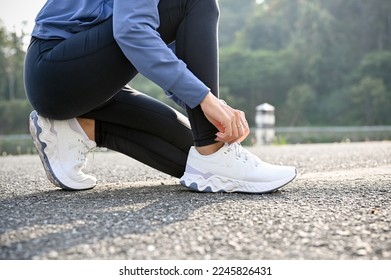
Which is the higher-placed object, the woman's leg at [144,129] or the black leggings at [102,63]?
the black leggings at [102,63]

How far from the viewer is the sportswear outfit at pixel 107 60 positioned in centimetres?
125

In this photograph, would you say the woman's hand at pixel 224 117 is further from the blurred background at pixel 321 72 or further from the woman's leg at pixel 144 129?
the blurred background at pixel 321 72

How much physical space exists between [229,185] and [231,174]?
34 mm

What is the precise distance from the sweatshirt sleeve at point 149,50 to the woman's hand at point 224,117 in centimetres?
3

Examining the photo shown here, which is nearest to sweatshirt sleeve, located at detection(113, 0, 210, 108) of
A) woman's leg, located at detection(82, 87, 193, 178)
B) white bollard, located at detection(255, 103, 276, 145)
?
woman's leg, located at detection(82, 87, 193, 178)

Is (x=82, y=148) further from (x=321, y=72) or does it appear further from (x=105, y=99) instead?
(x=321, y=72)

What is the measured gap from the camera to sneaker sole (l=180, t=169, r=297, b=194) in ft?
4.66

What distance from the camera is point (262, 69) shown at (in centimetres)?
2789

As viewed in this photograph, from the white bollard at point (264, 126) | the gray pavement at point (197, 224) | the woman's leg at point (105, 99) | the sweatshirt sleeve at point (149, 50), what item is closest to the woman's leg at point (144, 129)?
the woman's leg at point (105, 99)

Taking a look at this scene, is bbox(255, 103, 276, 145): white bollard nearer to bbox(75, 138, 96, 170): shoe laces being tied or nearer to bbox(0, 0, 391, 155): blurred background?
bbox(75, 138, 96, 170): shoe laces being tied

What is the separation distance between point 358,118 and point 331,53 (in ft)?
14.5

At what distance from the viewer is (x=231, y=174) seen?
1.42 metres
